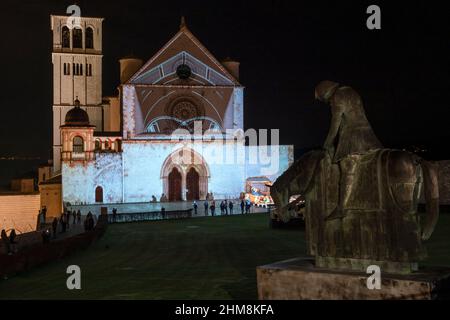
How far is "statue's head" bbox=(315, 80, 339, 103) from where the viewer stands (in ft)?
29.1

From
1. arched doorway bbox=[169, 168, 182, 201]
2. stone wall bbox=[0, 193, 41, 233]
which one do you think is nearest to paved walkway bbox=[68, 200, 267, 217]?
arched doorway bbox=[169, 168, 182, 201]

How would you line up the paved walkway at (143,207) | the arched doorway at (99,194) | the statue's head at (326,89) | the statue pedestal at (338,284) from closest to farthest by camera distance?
the statue pedestal at (338,284), the statue's head at (326,89), the paved walkway at (143,207), the arched doorway at (99,194)

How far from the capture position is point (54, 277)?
15.3 metres

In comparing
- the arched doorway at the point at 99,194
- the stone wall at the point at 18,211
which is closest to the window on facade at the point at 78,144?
the arched doorway at the point at 99,194

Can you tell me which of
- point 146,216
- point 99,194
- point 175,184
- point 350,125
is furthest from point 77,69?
point 350,125

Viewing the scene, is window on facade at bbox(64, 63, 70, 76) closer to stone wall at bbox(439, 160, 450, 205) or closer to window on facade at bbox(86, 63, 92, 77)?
window on facade at bbox(86, 63, 92, 77)

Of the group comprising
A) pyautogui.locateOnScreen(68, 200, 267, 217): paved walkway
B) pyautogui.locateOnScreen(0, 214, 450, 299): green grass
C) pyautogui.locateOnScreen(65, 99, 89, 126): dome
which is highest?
pyautogui.locateOnScreen(65, 99, 89, 126): dome

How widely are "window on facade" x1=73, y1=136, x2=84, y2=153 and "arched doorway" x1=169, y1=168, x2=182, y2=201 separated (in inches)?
321

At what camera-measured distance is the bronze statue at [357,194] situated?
791cm

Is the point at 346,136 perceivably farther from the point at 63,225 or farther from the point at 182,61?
the point at 182,61

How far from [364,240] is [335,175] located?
1009 mm

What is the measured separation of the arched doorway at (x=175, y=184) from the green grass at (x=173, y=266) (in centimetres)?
2795

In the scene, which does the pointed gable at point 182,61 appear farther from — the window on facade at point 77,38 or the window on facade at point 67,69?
the window on facade at point 77,38

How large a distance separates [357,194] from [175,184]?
1864 inches
